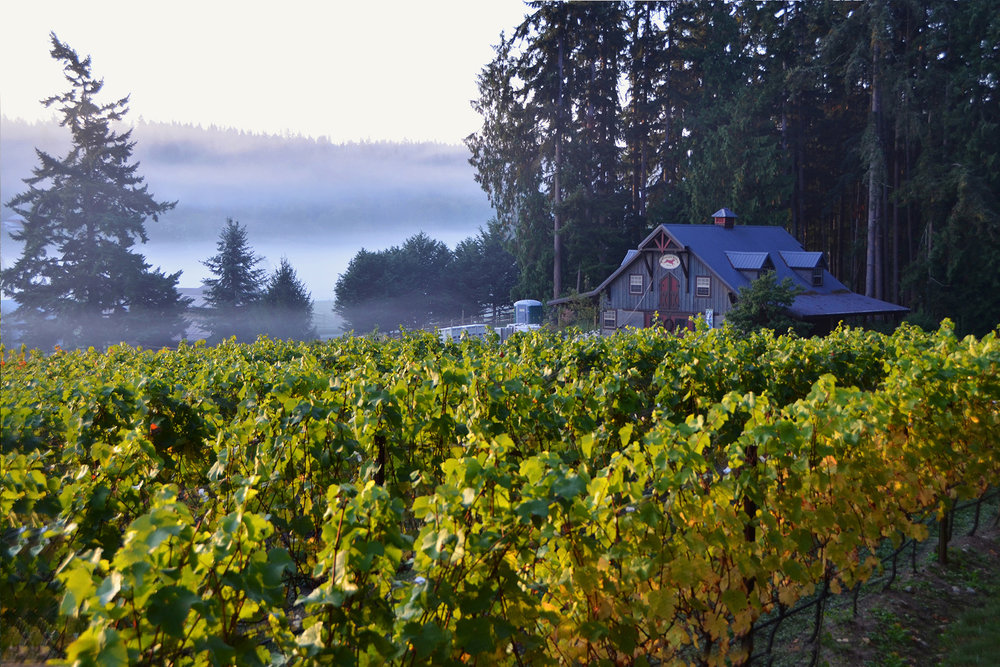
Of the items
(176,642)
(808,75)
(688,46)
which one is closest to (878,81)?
(808,75)

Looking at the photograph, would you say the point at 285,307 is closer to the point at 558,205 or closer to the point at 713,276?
the point at 558,205

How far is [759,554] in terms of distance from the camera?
3877 mm

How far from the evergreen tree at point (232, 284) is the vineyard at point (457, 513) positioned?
156 ft

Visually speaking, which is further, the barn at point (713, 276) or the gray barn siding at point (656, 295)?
the gray barn siding at point (656, 295)

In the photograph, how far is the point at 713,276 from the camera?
33188 millimetres

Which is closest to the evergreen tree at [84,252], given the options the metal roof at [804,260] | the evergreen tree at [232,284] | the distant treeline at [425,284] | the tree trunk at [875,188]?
the evergreen tree at [232,284]

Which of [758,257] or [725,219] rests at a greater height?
[725,219]

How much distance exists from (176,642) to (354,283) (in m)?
56.8

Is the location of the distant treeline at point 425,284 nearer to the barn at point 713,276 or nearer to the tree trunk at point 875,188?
the barn at point 713,276

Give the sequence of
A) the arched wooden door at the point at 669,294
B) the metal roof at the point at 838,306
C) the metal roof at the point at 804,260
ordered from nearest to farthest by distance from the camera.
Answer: the metal roof at the point at 838,306, the metal roof at the point at 804,260, the arched wooden door at the point at 669,294

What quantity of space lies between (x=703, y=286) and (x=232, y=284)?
3523 centimetres

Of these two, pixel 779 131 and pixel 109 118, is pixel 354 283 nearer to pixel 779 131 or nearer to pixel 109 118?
pixel 109 118

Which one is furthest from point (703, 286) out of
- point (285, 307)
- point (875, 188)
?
point (285, 307)

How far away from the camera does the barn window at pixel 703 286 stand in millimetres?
33438
